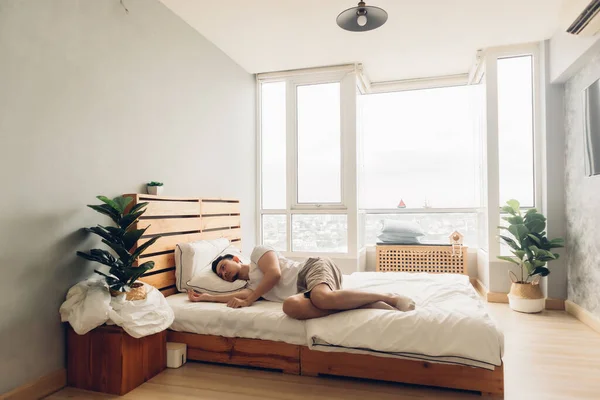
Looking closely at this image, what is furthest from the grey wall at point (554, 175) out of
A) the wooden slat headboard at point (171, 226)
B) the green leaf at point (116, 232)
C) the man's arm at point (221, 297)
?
the green leaf at point (116, 232)

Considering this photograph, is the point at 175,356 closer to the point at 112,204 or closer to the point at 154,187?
the point at 112,204

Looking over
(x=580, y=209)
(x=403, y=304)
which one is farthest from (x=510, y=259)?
(x=403, y=304)

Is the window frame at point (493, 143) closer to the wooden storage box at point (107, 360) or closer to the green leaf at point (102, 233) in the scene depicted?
the wooden storage box at point (107, 360)

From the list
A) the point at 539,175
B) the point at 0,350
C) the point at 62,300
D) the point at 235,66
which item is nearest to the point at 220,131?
the point at 235,66

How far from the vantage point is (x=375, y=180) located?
545cm

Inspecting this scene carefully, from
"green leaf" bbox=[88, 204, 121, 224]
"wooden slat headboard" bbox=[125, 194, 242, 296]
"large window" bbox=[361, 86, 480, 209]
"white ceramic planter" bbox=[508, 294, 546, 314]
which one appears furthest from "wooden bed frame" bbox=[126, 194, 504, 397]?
"large window" bbox=[361, 86, 480, 209]

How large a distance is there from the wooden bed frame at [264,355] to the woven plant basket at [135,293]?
1.51ft

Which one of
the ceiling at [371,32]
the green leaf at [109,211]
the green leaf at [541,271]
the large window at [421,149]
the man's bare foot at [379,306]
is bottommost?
the green leaf at [541,271]

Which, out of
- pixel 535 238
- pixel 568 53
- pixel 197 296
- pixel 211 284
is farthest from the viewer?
pixel 535 238

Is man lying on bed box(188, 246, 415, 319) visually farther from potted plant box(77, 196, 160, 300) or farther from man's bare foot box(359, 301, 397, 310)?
potted plant box(77, 196, 160, 300)

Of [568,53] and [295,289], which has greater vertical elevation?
[568,53]

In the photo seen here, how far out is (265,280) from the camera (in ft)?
9.05

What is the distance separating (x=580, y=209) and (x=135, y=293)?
3699mm

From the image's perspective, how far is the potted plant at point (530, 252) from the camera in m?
3.73
